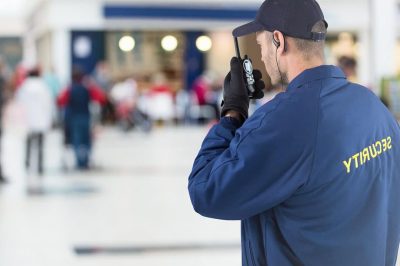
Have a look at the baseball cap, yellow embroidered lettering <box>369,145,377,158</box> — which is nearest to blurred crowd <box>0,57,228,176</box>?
the baseball cap

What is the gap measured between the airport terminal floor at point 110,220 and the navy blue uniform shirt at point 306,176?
154 inches

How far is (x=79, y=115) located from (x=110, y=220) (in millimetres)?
5276

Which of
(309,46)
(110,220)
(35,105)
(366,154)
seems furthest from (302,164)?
(35,105)

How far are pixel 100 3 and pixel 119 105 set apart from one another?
4.49m

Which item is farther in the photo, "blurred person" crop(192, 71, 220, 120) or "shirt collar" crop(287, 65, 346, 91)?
"blurred person" crop(192, 71, 220, 120)

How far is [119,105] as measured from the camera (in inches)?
904

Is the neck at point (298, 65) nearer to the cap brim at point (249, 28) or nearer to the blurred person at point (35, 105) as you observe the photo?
the cap brim at point (249, 28)

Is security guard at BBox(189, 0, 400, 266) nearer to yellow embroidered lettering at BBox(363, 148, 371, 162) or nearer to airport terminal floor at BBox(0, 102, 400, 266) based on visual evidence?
yellow embroidered lettering at BBox(363, 148, 371, 162)

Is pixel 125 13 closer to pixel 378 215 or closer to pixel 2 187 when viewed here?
pixel 2 187

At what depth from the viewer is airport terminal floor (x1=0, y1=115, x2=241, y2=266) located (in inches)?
251

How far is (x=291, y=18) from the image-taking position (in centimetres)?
214

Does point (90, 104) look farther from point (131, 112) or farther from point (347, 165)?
point (347, 165)

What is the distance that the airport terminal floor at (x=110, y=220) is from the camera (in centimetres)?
636

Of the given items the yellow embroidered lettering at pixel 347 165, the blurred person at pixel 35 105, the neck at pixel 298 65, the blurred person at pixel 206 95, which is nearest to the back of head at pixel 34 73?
the blurred person at pixel 35 105
